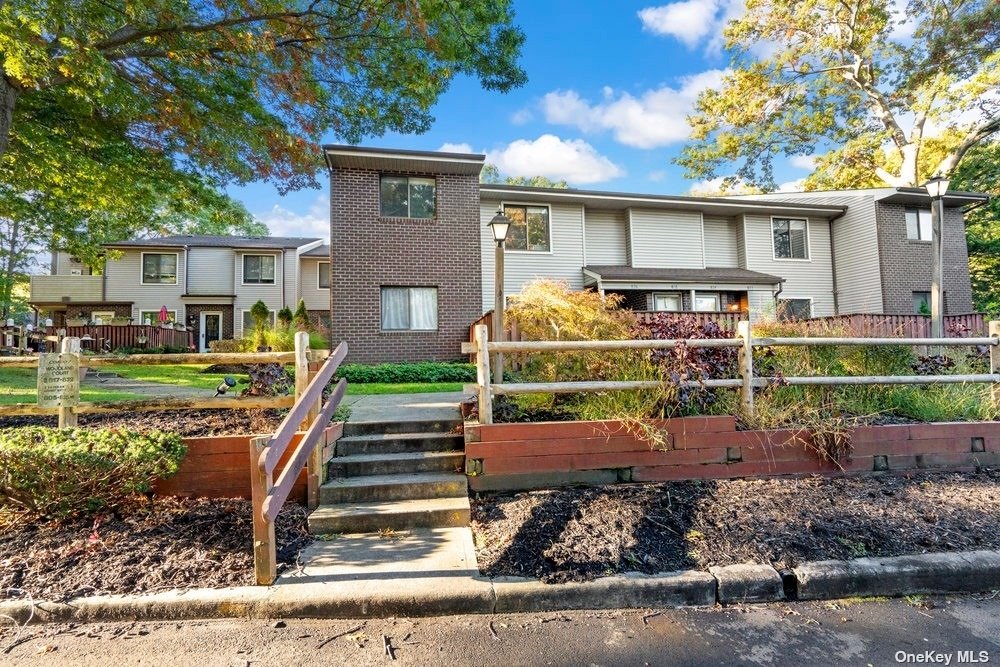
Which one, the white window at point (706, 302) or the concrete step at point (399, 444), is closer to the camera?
the concrete step at point (399, 444)

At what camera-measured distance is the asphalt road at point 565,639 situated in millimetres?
2154

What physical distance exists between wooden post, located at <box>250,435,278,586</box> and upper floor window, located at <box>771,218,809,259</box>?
1789 centimetres

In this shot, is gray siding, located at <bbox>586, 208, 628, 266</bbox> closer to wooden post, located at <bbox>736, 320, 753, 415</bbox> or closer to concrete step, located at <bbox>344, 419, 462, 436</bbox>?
wooden post, located at <bbox>736, 320, 753, 415</bbox>

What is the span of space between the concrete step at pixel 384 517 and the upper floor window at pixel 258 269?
24.0 metres

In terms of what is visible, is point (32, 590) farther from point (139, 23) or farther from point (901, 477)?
point (139, 23)

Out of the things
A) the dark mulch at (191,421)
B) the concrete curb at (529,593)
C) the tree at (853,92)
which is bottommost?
the concrete curb at (529,593)

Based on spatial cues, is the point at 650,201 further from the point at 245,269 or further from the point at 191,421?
the point at 245,269

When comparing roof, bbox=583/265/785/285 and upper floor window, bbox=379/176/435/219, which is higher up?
upper floor window, bbox=379/176/435/219

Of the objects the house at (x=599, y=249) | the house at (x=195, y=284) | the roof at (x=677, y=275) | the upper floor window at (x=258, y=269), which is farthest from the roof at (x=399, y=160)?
the upper floor window at (x=258, y=269)

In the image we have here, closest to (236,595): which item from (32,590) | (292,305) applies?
(32,590)

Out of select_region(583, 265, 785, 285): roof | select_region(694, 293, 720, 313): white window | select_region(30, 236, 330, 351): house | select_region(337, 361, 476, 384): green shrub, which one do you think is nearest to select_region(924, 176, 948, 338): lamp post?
select_region(583, 265, 785, 285): roof

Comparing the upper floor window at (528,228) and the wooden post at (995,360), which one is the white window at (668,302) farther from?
the wooden post at (995,360)

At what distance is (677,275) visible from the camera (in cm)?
1428

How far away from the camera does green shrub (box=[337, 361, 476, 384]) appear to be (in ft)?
32.8
